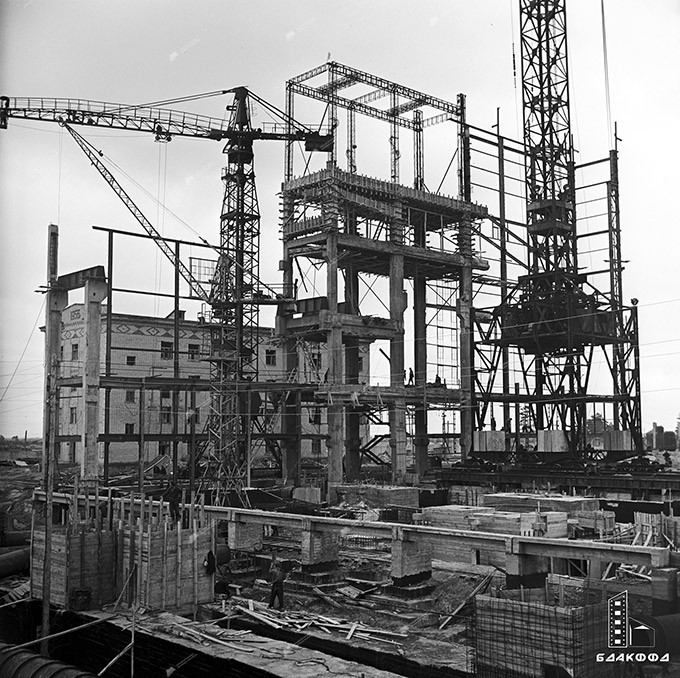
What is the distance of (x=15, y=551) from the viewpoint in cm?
2817

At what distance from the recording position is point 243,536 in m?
31.5

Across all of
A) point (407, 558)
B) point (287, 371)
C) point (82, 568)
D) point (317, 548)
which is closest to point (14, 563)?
Result: point (82, 568)

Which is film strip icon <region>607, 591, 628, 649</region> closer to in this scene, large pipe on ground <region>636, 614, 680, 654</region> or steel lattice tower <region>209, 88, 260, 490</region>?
large pipe on ground <region>636, 614, 680, 654</region>

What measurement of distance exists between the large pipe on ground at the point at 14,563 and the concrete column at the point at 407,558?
12024 mm

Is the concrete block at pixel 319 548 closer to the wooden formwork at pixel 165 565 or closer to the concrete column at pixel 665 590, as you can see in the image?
the wooden formwork at pixel 165 565

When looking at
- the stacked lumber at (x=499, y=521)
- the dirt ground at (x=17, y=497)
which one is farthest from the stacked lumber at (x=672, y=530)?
the dirt ground at (x=17, y=497)

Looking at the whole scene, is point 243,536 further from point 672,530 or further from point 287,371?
point 287,371

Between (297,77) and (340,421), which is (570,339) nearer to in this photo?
(340,421)

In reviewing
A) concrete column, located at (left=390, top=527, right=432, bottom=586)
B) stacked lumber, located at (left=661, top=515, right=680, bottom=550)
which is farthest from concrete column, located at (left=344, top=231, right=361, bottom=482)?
stacked lumber, located at (left=661, top=515, right=680, bottom=550)

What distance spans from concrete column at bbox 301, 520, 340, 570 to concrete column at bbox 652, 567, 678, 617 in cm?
1120

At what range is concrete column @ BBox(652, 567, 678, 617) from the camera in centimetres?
2031

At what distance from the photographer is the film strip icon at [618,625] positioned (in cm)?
1479

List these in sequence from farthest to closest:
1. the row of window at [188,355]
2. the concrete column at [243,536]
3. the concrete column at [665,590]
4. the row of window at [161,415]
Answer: the row of window at [161,415] → the row of window at [188,355] → the concrete column at [243,536] → the concrete column at [665,590]

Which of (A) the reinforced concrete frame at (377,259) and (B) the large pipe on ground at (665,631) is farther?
(A) the reinforced concrete frame at (377,259)
